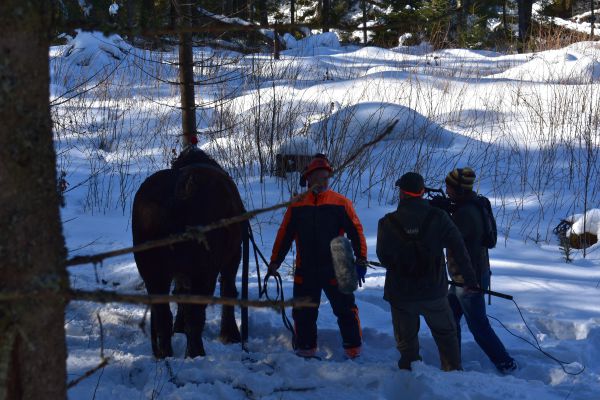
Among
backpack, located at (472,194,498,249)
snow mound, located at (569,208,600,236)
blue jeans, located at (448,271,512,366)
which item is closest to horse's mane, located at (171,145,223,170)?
backpack, located at (472,194,498,249)

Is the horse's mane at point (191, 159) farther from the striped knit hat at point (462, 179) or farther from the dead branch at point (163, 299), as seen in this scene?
the dead branch at point (163, 299)

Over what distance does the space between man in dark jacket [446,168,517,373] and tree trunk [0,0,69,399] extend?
333cm

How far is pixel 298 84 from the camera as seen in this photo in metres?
13.7

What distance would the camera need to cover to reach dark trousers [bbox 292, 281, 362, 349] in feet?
16.3

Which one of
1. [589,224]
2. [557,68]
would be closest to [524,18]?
[557,68]

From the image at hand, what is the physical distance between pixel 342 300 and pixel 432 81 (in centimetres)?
900

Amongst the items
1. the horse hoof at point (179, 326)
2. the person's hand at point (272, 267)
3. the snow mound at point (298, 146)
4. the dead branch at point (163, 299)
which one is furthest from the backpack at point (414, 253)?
the snow mound at point (298, 146)

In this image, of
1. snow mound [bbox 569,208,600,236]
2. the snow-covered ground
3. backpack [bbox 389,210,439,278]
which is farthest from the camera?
snow mound [bbox 569,208,600,236]

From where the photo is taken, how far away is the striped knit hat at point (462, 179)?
4.59 m

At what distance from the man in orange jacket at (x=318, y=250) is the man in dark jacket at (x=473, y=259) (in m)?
0.68

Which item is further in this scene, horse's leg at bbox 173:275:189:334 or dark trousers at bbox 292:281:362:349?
dark trousers at bbox 292:281:362:349

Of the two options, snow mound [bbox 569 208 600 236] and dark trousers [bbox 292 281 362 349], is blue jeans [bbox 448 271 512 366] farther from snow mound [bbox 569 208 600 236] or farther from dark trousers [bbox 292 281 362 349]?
snow mound [bbox 569 208 600 236]

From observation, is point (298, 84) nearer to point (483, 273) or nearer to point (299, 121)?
point (299, 121)

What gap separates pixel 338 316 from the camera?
5.02 meters
